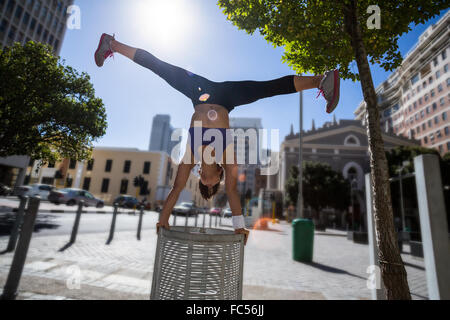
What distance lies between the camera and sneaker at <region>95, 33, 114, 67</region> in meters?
2.20

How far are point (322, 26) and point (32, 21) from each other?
49409mm

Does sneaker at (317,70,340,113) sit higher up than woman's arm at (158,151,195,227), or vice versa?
sneaker at (317,70,340,113)

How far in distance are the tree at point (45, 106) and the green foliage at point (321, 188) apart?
36578 millimetres

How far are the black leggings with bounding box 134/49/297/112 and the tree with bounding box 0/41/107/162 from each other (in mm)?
1249

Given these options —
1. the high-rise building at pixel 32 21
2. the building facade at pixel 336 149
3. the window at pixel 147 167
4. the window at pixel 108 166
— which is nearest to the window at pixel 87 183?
the window at pixel 108 166

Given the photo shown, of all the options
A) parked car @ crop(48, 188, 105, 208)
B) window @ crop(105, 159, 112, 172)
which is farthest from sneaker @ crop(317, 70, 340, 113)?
window @ crop(105, 159, 112, 172)

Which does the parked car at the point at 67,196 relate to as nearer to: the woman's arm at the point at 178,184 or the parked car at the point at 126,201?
the parked car at the point at 126,201

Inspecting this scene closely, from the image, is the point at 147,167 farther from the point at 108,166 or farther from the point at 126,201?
the point at 126,201

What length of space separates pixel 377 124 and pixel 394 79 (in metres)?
1.37

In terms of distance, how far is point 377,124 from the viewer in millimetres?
1683

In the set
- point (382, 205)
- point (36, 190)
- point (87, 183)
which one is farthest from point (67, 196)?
point (382, 205)

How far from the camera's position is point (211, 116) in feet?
6.44

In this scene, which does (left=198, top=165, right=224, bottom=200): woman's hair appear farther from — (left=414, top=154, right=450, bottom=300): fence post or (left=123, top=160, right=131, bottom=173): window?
(left=123, top=160, right=131, bottom=173): window

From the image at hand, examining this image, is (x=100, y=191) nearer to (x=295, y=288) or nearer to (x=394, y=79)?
(x=295, y=288)
